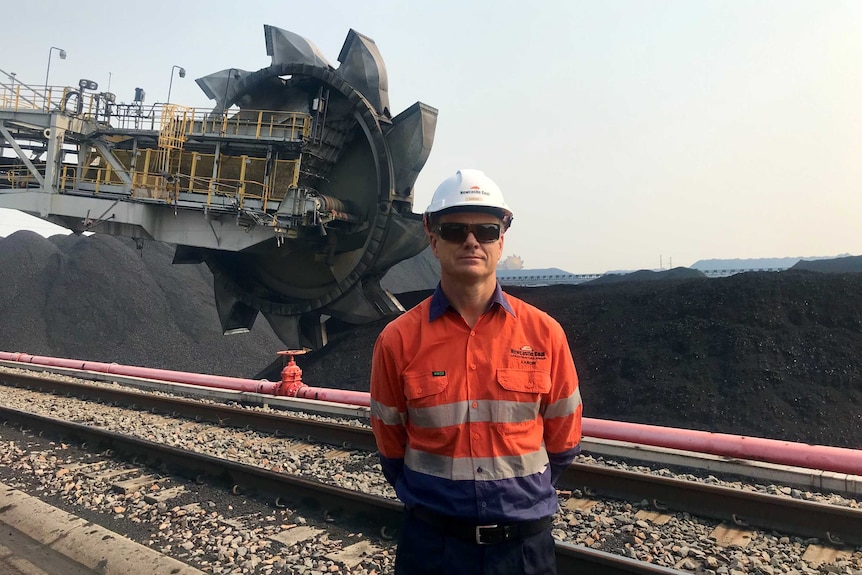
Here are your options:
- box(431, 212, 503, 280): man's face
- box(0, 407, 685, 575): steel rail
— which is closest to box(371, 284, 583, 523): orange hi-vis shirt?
box(431, 212, 503, 280): man's face

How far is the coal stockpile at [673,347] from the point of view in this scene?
9.02 m

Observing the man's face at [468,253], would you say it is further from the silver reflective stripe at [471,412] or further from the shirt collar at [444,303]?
the silver reflective stripe at [471,412]

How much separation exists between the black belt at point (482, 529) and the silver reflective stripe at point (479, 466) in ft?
0.44

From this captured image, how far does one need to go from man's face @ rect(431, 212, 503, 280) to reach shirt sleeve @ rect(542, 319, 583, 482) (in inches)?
12.3

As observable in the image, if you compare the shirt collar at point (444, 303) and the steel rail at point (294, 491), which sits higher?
the shirt collar at point (444, 303)

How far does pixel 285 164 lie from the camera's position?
1442 centimetres

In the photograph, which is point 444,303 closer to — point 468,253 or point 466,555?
point 468,253

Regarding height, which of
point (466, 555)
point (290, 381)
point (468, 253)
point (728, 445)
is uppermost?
point (468, 253)

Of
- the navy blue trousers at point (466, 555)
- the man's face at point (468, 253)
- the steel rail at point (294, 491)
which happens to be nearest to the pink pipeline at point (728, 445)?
the steel rail at point (294, 491)

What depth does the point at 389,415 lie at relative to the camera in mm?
2053

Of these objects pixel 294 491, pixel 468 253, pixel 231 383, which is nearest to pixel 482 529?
pixel 468 253

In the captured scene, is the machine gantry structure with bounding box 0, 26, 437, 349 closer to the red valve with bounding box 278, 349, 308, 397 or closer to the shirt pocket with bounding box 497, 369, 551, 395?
the red valve with bounding box 278, 349, 308, 397

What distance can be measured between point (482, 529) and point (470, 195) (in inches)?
41.8

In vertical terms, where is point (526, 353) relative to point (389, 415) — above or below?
above
